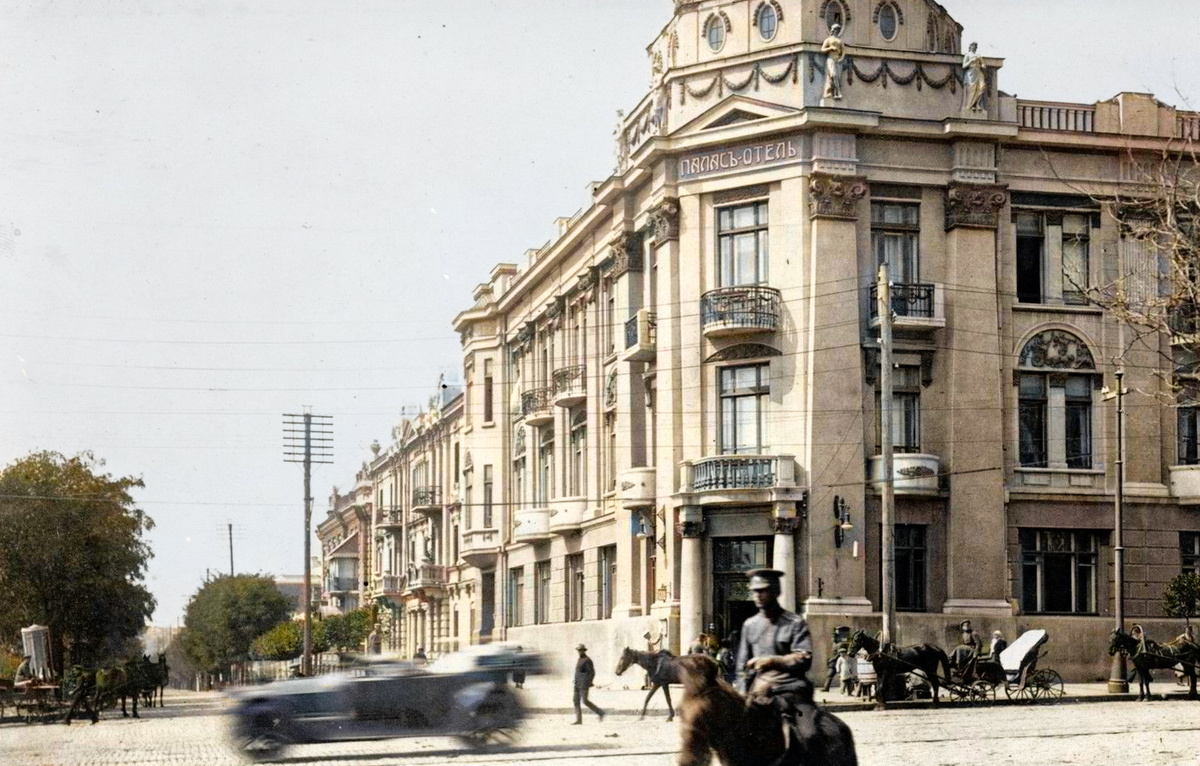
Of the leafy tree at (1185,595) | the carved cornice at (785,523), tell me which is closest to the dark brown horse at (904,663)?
the carved cornice at (785,523)

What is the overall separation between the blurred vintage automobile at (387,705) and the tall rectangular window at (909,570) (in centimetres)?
1855

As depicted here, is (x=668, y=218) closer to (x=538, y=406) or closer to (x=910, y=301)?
(x=910, y=301)

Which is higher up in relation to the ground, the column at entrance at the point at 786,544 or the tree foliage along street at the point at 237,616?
the column at entrance at the point at 786,544

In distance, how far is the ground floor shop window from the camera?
39.7 m

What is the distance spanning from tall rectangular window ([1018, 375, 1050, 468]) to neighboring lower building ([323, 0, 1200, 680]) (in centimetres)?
5

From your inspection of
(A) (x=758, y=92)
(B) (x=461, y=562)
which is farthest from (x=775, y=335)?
(B) (x=461, y=562)

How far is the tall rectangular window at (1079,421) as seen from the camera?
131 ft

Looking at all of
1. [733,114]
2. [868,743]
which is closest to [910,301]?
[733,114]

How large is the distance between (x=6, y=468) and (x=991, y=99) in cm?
3407

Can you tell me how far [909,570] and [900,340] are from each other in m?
5.58

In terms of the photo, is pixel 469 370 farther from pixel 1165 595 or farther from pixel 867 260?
pixel 1165 595

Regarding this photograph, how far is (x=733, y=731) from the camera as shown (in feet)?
39.1

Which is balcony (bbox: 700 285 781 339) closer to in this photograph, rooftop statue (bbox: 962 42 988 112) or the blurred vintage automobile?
rooftop statue (bbox: 962 42 988 112)

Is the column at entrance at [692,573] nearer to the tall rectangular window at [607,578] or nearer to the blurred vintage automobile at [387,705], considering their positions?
the tall rectangular window at [607,578]
